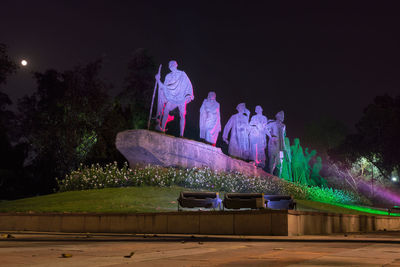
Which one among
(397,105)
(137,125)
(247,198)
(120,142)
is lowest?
(247,198)

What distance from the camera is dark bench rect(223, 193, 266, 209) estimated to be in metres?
13.1

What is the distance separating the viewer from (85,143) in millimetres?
33688

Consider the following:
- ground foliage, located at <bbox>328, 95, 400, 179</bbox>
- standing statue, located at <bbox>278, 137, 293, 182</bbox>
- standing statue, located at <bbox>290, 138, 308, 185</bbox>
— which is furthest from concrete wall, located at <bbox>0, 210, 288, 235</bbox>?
ground foliage, located at <bbox>328, 95, 400, 179</bbox>

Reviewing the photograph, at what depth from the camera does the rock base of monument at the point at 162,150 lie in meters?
22.1

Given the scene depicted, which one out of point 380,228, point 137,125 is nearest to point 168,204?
point 380,228

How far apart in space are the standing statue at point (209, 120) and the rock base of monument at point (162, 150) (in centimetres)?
206

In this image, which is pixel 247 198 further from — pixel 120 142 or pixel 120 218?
pixel 120 142

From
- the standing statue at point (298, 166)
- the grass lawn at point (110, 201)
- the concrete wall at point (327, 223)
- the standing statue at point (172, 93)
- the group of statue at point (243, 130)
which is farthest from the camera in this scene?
the standing statue at point (298, 166)

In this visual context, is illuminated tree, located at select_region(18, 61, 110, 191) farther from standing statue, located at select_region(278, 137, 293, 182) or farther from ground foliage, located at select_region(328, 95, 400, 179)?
ground foliage, located at select_region(328, 95, 400, 179)

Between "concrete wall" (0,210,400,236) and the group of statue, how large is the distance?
33.7ft

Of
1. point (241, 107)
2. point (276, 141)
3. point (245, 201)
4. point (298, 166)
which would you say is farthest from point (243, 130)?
point (245, 201)

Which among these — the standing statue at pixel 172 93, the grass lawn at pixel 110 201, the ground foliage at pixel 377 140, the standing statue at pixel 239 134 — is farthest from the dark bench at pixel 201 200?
the ground foliage at pixel 377 140

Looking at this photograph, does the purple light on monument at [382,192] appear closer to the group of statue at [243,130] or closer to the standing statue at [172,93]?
the group of statue at [243,130]

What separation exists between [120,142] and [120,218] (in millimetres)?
9131
